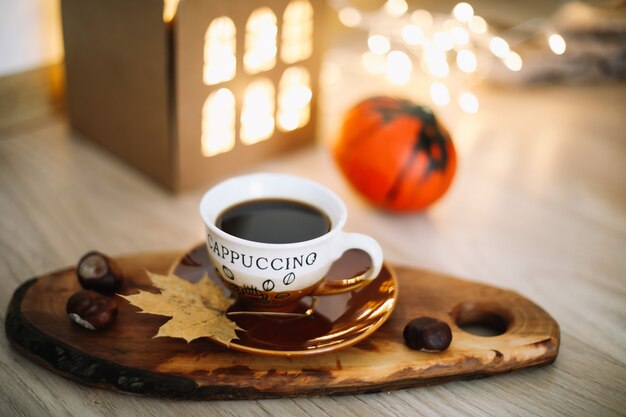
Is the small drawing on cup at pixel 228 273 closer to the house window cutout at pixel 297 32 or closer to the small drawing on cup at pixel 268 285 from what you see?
the small drawing on cup at pixel 268 285

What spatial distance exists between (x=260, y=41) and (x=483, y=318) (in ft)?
1.52

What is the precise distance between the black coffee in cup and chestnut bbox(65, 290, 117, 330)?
118mm

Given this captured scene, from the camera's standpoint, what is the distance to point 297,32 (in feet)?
3.02

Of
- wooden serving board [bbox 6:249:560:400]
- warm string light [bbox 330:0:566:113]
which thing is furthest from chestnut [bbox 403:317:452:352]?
warm string light [bbox 330:0:566:113]

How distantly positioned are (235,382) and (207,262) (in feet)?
0.48

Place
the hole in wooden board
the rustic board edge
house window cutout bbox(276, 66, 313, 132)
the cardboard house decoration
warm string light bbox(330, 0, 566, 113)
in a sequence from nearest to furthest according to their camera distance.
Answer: the rustic board edge, the hole in wooden board, the cardboard house decoration, house window cutout bbox(276, 66, 313, 132), warm string light bbox(330, 0, 566, 113)

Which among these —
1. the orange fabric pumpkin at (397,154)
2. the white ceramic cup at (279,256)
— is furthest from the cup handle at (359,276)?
the orange fabric pumpkin at (397,154)

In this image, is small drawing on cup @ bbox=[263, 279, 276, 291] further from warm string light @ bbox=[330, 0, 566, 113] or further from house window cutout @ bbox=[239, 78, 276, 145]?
warm string light @ bbox=[330, 0, 566, 113]

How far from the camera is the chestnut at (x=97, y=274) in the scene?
1.98 feet

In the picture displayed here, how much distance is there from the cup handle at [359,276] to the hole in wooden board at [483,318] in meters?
0.10

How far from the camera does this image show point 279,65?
917 mm

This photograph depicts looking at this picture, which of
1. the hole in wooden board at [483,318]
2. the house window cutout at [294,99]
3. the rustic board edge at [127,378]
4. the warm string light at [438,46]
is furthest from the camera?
the warm string light at [438,46]

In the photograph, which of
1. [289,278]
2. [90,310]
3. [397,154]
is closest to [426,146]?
[397,154]

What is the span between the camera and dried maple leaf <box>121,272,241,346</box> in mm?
552
